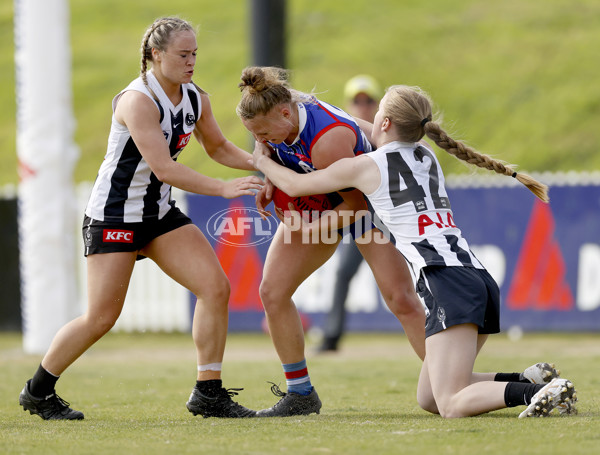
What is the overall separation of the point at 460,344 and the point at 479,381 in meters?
0.32

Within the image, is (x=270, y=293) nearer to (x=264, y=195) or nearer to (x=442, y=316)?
(x=264, y=195)

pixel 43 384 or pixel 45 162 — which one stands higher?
Result: pixel 45 162

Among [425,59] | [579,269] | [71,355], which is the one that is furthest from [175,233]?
[425,59]

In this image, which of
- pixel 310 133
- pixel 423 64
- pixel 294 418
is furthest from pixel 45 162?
pixel 423 64

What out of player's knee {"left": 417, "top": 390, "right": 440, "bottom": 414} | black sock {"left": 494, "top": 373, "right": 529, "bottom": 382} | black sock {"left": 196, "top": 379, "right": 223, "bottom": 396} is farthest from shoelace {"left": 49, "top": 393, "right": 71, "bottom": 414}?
black sock {"left": 494, "top": 373, "right": 529, "bottom": 382}

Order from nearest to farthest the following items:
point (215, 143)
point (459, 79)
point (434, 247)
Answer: point (434, 247) → point (215, 143) → point (459, 79)

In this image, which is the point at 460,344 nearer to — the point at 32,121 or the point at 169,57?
the point at 169,57

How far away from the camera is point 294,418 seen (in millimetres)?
4688

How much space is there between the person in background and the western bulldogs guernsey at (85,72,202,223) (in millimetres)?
3428

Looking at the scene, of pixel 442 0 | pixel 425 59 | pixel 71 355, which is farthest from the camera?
pixel 442 0

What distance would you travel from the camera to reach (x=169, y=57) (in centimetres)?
461

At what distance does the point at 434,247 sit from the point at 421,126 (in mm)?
592

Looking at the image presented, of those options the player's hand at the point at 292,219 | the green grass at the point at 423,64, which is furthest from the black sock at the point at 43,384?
the green grass at the point at 423,64

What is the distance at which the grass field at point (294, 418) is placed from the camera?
3.69 metres
